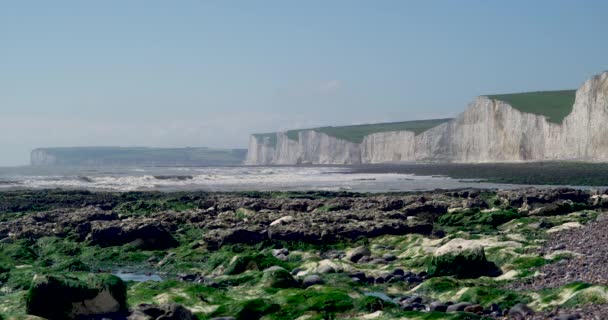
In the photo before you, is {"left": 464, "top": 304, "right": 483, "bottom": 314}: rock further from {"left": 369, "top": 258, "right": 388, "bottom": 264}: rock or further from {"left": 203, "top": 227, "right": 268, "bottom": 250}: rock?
{"left": 203, "top": 227, "right": 268, "bottom": 250}: rock

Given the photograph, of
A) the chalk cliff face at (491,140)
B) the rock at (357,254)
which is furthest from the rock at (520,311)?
the chalk cliff face at (491,140)

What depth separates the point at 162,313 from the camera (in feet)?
40.7

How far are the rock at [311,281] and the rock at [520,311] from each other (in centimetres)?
473

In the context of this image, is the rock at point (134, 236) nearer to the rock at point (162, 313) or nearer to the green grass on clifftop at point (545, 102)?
the rock at point (162, 313)

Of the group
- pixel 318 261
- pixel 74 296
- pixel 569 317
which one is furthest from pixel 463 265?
pixel 74 296

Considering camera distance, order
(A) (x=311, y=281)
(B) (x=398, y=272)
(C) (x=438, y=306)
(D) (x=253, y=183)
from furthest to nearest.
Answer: (D) (x=253, y=183), (B) (x=398, y=272), (A) (x=311, y=281), (C) (x=438, y=306)

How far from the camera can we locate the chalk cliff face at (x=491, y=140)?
80388 mm

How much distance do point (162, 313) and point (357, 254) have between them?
8.39 meters

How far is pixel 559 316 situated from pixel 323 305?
416 cm

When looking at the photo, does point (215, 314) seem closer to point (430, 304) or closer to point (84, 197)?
point (430, 304)

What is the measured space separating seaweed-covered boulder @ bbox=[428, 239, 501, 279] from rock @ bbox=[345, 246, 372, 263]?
3148mm

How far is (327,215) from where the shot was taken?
26.2 metres

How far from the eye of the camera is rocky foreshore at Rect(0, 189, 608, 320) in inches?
520

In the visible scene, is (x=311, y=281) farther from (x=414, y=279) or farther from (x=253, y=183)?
(x=253, y=183)
